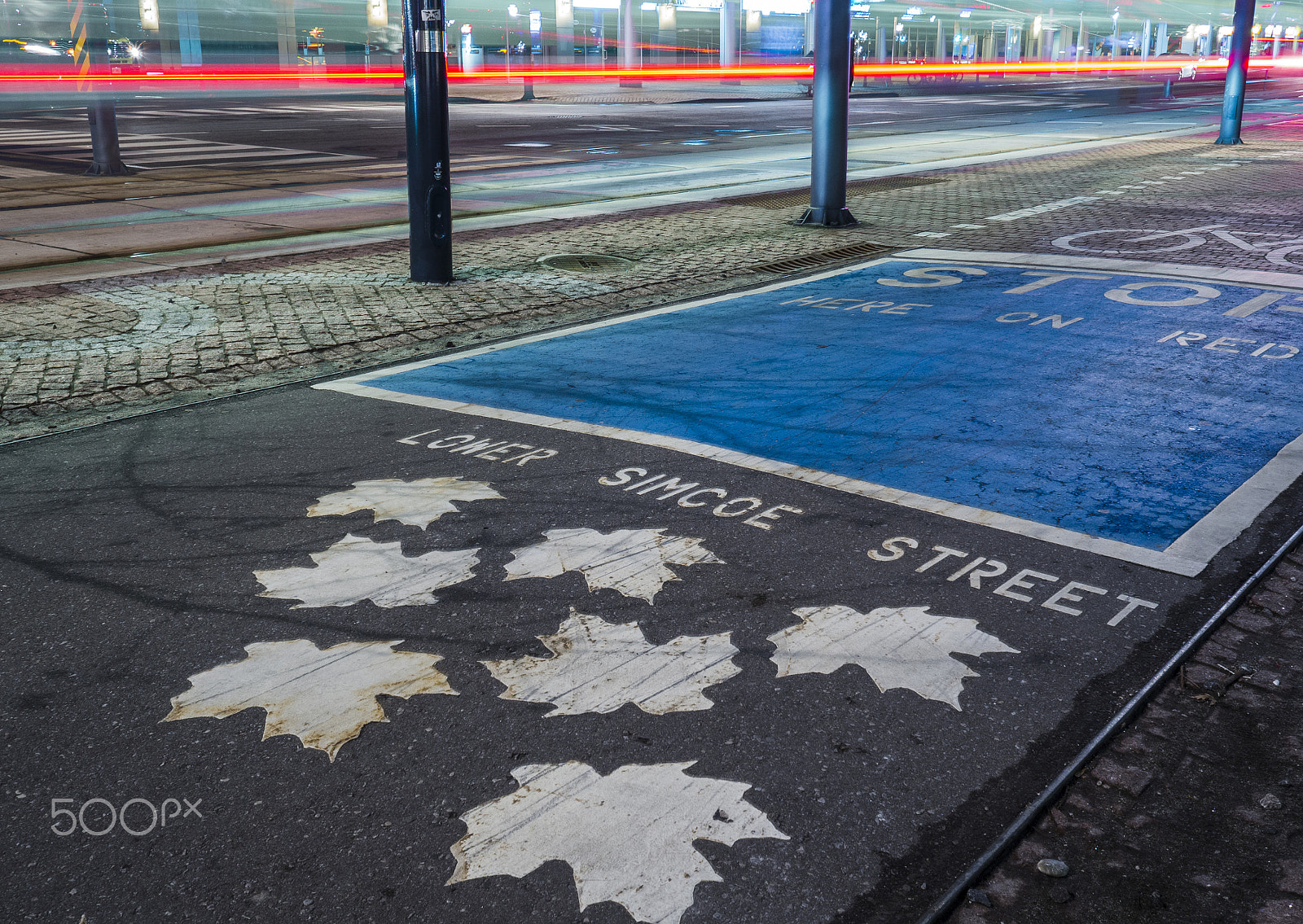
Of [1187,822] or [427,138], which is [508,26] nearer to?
[427,138]

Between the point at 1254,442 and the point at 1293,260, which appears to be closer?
the point at 1254,442

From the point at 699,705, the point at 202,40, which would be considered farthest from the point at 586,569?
the point at 202,40

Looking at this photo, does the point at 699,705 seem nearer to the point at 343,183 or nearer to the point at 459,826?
the point at 459,826

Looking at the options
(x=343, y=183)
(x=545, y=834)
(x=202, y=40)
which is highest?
(x=202, y=40)

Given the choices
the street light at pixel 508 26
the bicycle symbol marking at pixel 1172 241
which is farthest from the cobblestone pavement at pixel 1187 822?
the street light at pixel 508 26

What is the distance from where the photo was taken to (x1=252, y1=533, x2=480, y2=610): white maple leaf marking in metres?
3.64

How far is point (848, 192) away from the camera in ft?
48.2

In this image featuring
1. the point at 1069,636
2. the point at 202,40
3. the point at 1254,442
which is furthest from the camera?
the point at 202,40

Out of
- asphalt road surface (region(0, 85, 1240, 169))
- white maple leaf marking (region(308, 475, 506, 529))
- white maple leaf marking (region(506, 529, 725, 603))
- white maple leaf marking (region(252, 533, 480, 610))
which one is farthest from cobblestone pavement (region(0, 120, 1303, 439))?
asphalt road surface (region(0, 85, 1240, 169))

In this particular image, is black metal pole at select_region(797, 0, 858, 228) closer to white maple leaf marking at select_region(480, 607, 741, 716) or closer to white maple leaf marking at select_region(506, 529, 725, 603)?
white maple leaf marking at select_region(506, 529, 725, 603)

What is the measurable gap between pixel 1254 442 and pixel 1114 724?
111 inches

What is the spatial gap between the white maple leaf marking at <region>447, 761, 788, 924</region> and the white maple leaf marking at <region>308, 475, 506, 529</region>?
1719 millimetres

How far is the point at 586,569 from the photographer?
3.84m

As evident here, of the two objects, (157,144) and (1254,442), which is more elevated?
(157,144)
